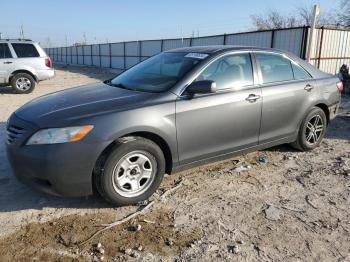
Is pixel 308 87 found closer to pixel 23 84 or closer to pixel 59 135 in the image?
pixel 59 135

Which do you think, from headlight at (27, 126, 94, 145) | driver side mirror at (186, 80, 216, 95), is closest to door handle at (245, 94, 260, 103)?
driver side mirror at (186, 80, 216, 95)

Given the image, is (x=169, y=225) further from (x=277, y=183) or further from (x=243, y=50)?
(x=243, y=50)

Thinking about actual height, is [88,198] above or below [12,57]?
below

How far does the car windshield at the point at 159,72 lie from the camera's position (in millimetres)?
4164

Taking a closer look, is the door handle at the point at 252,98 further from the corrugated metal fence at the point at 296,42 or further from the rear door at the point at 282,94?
the corrugated metal fence at the point at 296,42

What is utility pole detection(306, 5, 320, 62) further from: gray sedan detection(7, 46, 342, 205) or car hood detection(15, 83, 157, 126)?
car hood detection(15, 83, 157, 126)

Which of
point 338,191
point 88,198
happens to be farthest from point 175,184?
point 338,191

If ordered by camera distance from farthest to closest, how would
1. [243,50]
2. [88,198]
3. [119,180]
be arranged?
[243,50]
[88,198]
[119,180]

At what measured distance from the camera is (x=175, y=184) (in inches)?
173

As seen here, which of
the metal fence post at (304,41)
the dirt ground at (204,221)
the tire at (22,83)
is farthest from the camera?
the metal fence post at (304,41)

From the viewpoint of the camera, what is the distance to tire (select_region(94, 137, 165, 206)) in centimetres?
353

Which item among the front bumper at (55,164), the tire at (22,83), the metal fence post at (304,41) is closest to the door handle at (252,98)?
the front bumper at (55,164)

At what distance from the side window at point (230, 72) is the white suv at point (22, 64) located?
985 centimetres

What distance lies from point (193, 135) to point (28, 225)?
191 centimetres
